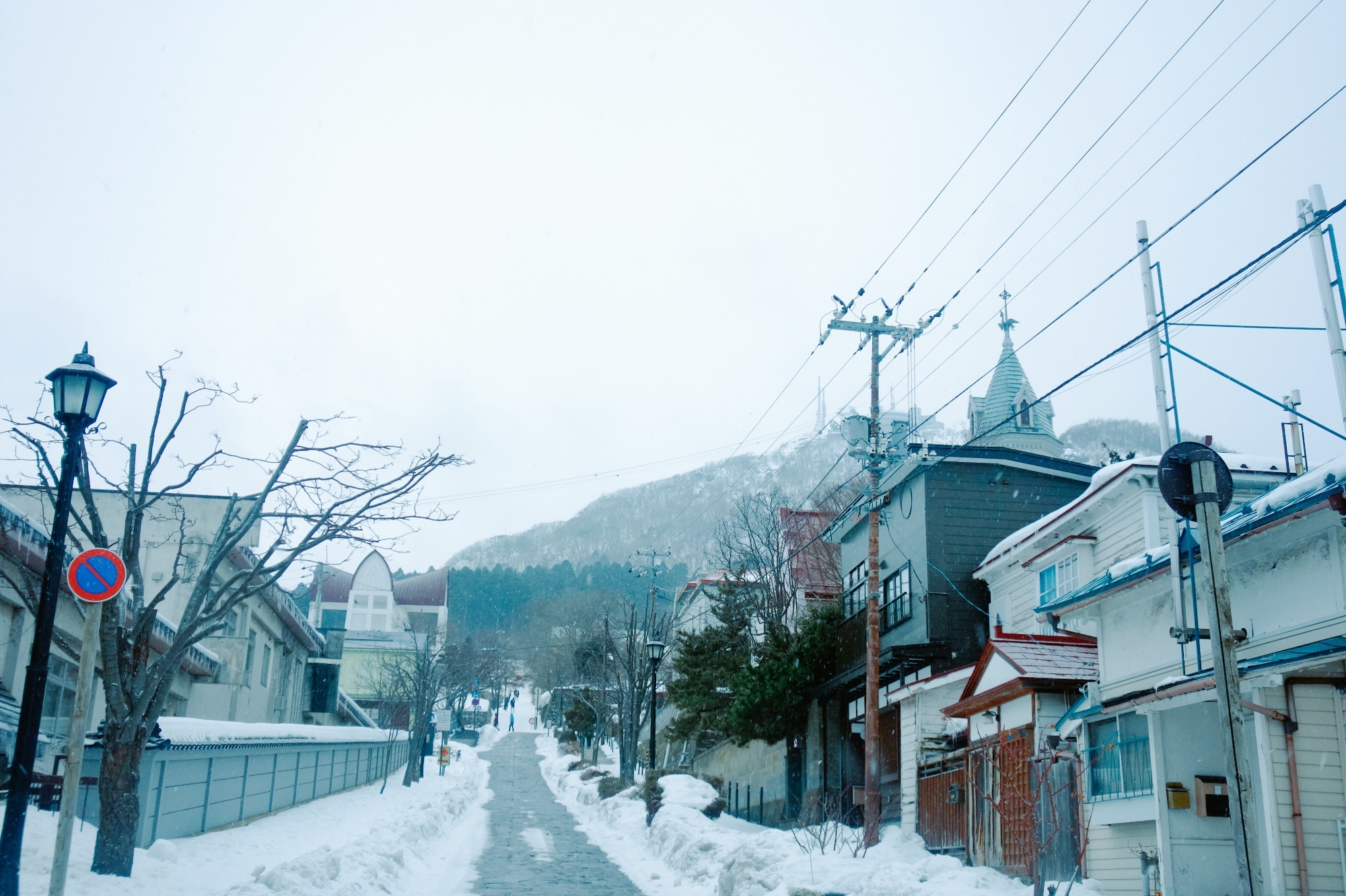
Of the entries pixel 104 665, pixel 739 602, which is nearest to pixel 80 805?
pixel 104 665

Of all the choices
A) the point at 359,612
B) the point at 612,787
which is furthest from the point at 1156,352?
the point at 359,612

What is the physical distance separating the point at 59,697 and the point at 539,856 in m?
9.99

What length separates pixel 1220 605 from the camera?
23.4ft

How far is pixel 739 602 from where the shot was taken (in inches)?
1448

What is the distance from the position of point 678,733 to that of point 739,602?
598cm

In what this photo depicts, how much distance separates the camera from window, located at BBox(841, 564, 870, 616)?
27812 millimetres

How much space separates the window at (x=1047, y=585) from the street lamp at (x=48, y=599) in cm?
1680

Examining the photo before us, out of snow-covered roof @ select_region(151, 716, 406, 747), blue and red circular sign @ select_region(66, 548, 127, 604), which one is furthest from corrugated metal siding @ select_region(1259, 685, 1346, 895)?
snow-covered roof @ select_region(151, 716, 406, 747)

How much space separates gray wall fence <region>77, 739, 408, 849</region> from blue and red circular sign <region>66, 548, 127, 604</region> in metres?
7.60

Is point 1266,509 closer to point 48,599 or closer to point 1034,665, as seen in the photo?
point 1034,665

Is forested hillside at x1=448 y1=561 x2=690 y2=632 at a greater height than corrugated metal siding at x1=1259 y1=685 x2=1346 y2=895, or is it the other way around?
forested hillside at x1=448 y1=561 x2=690 y2=632

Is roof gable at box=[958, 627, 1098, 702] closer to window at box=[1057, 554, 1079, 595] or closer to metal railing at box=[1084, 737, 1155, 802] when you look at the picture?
metal railing at box=[1084, 737, 1155, 802]

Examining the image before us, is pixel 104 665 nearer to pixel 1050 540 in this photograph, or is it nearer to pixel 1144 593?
pixel 1144 593

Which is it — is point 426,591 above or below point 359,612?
above
